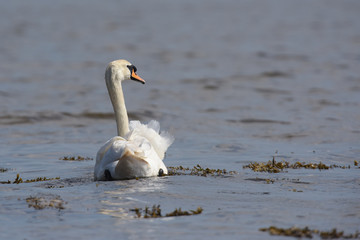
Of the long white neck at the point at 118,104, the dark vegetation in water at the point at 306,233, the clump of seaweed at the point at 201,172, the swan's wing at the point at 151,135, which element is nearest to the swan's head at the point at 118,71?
the long white neck at the point at 118,104

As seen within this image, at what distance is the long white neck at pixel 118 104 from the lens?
1091 cm

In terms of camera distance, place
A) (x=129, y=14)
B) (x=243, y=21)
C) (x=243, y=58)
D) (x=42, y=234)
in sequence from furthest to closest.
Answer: (x=129, y=14) → (x=243, y=21) → (x=243, y=58) → (x=42, y=234)

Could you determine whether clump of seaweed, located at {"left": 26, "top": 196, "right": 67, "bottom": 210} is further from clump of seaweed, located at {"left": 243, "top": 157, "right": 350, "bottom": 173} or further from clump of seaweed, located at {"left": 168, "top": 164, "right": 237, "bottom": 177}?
clump of seaweed, located at {"left": 243, "top": 157, "right": 350, "bottom": 173}

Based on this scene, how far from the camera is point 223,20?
60.0 metres

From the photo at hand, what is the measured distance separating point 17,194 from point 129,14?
2228 inches

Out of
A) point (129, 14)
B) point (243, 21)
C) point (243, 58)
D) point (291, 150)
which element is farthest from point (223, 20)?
point (291, 150)

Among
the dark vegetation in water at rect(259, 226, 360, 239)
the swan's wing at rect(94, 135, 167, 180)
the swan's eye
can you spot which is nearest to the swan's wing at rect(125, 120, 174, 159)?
the swan's wing at rect(94, 135, 167, 180)

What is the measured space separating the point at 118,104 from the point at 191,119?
8230 mm

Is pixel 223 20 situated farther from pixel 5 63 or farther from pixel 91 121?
pixel 91 121

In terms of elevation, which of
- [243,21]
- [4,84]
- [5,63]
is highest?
[243,21]

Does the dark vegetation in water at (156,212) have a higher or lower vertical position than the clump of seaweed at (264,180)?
lower

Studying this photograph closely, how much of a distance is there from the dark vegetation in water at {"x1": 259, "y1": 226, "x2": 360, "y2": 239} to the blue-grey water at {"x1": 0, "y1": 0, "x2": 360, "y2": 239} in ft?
0.44

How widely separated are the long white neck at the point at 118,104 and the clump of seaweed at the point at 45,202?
2616 millimetres

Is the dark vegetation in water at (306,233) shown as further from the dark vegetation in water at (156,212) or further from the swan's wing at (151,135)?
the swan's wing at (151,135)
